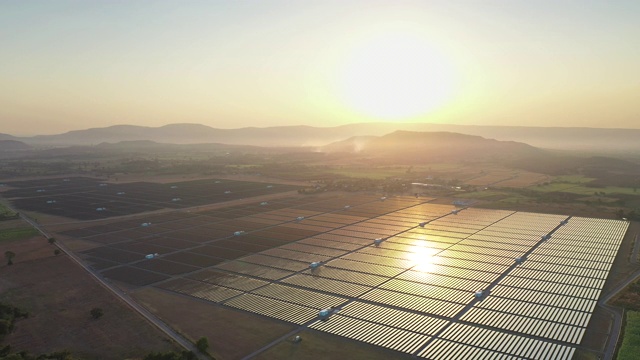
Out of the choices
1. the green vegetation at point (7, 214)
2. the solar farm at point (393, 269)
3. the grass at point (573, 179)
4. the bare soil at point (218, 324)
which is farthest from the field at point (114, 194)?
the grass at point (573, 179)

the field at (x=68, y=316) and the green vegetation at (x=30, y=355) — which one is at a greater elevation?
the green vegetation at (x=30, y=355)

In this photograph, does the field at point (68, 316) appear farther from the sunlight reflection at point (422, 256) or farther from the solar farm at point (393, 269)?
the sunlight reflection at point (422, 256)

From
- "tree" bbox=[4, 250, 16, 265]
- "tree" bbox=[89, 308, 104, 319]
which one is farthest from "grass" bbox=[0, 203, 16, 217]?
"tree" bbox=[89, 308, 104, 319]

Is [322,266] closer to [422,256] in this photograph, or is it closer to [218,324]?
[422,256]

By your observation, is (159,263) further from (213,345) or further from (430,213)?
(430,213)

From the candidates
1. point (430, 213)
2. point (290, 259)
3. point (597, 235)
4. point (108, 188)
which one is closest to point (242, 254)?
point (290, 259)

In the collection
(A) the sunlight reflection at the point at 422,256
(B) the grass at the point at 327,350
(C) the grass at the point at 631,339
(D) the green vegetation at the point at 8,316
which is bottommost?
(C) the grass at the point at 631,339

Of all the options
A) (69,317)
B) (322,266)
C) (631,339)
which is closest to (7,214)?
(69,317)
